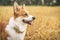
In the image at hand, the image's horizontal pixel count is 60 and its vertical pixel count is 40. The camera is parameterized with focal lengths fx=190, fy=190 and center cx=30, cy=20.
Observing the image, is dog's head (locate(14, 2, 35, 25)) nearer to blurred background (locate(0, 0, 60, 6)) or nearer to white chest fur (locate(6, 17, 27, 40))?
white chest fur (locate(6, 17, 27, 40))

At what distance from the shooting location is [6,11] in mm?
2471

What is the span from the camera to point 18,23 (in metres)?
2.35

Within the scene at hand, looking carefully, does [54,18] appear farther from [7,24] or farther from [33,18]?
[7,24]

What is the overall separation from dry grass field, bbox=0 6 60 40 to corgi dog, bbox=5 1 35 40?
0.07 meters

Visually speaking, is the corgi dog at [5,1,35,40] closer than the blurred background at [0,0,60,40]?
Yes

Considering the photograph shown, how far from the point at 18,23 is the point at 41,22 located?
0.35 metres

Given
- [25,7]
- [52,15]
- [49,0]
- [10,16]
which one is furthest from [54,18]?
[10,16]

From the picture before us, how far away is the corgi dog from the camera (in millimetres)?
2307

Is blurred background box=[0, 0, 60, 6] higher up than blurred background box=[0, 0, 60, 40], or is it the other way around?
blurred background box=[0, 0, 60, 6]

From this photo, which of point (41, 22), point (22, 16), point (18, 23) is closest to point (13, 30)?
point (18, 23)

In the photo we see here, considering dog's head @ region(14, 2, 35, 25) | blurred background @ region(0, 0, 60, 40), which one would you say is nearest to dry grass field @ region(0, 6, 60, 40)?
blurred background @ region(0, 0, 60, 40)

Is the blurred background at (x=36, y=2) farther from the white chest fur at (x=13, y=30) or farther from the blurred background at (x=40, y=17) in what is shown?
the white chest fur at (x=13, y=30)

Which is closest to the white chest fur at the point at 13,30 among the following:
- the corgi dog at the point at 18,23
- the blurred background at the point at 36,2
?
the corgi dog at the point at 18,23

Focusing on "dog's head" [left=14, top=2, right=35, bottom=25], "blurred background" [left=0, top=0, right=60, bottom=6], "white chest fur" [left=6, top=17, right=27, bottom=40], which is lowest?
"white chest fur" [left=6, top=17, right=27, bottom=40]
